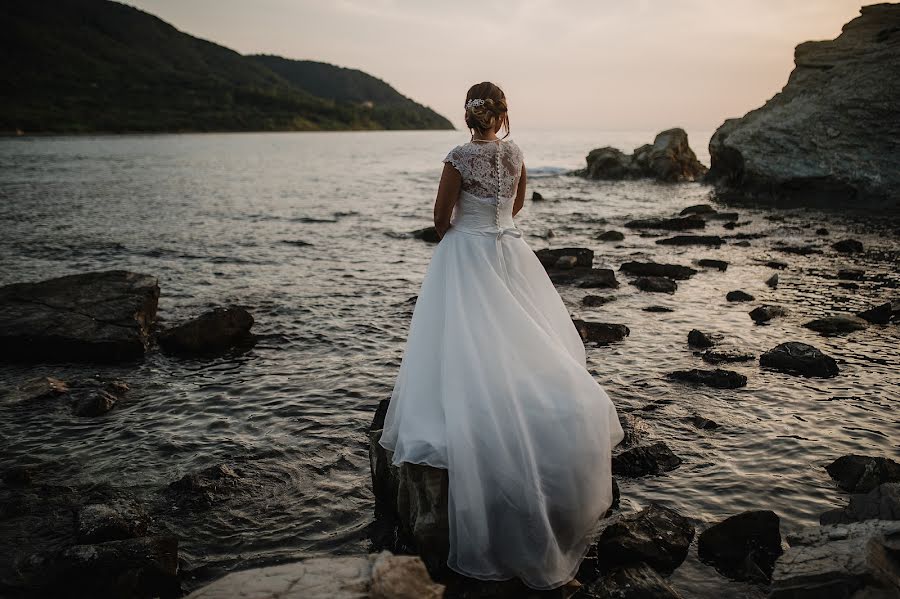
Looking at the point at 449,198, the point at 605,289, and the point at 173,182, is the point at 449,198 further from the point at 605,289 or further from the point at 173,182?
the point at 173,182

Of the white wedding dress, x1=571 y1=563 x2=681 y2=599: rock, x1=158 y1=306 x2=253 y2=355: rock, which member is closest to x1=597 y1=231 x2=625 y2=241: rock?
x1=158 y1=306 x2=253 y2=355: rock

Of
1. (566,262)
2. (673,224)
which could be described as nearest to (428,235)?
(566,262)

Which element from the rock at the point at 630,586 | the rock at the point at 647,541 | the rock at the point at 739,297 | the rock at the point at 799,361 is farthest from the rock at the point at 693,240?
the rock at the point at 630,586

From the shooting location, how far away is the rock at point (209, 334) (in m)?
11.7

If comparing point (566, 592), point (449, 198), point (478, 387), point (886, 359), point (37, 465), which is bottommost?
point (37, 465)

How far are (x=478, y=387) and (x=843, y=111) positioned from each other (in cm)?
3625

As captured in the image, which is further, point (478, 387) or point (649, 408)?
point (649, 408)

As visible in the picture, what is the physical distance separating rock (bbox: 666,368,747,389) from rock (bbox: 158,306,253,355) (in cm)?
828

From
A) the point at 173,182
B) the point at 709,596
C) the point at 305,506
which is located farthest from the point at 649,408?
the point at 173,182

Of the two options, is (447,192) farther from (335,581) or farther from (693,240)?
(693,240)

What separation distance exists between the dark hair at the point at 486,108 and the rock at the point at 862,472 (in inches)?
218

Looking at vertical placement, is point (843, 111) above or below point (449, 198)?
above

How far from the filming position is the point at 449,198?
589cm

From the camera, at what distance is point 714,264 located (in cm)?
1864
